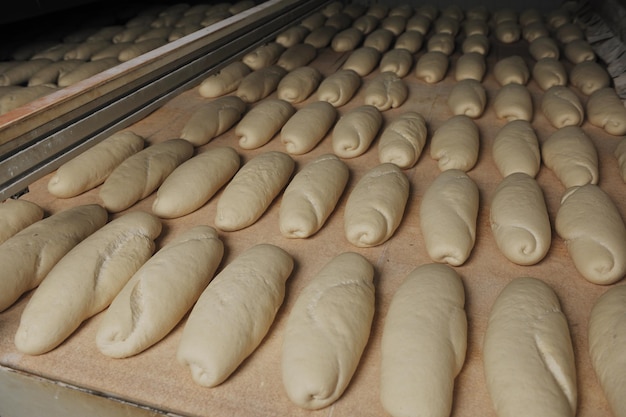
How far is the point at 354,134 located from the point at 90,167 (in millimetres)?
1172

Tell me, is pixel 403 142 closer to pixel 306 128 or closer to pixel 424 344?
pixel 306 128

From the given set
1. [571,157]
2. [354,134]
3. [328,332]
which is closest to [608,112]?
[571,157]

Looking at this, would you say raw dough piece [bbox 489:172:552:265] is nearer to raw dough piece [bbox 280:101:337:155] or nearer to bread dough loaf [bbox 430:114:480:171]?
bread dough loaf [bbox 430:114:480:171]

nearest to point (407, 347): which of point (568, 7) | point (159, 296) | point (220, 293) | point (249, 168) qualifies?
point (220, 293)

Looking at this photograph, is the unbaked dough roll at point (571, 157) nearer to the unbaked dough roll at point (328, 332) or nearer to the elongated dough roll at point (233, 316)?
the unbaked dough roll at point (328, 332)

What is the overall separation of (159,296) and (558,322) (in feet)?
3.69

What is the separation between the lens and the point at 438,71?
9.67 ft

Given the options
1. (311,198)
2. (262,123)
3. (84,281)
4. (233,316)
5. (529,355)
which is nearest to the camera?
(529,355)

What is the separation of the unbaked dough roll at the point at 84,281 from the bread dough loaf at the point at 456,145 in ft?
4.04

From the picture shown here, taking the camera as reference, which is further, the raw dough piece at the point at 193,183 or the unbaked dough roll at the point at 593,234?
the raw dough piece at the point at 193,183

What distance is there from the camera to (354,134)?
2.22 m


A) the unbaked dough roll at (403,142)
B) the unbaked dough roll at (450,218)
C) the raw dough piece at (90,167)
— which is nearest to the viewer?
the unbaked dough roll at (450,218)

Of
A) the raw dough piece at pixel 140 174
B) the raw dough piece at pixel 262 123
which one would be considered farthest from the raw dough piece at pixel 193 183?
the raw dough piece at pixel 262 123

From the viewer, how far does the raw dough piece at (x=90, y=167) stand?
77.9 inches
